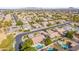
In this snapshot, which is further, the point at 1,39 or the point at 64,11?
the point at 64,11

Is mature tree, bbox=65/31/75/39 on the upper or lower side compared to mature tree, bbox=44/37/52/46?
upper

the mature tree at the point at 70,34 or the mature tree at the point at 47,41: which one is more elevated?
the mature tree at the point at 70,34

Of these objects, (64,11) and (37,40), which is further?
(64,11)
